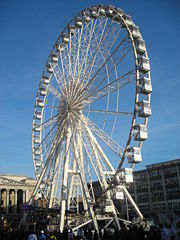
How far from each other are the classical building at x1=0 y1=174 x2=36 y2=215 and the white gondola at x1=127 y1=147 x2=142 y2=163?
233 ft

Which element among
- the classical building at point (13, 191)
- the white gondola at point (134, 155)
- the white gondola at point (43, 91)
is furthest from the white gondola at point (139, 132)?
the classical building at point (13, 191)

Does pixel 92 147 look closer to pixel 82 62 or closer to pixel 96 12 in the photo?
pixel 82 62

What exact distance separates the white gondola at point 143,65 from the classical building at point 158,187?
53989 mm

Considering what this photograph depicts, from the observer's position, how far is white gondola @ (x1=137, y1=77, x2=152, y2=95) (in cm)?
3188

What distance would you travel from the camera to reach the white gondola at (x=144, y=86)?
Answer: 31.9 metres

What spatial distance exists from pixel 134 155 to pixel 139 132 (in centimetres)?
221

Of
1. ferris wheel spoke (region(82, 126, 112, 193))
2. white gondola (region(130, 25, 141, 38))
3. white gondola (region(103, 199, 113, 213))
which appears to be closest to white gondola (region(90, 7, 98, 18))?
white gondola (region(130, 25, 141, 38))

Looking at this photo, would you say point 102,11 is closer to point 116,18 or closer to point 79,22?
point 116,18

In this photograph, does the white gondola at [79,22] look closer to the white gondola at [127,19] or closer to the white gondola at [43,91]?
the white gondola at [127,19]

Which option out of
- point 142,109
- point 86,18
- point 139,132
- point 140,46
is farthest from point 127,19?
point 139,132

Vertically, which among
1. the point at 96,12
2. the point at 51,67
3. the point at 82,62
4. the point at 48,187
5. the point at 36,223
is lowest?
the point at 36,223

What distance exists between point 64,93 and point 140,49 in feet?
40.3

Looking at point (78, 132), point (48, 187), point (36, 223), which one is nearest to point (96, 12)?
point (78, 132)

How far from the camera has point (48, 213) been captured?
41.3 m
